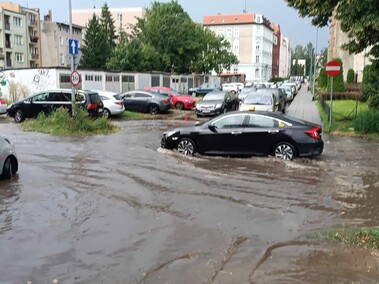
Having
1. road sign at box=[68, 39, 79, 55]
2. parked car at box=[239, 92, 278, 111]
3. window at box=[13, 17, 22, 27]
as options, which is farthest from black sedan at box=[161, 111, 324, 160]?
window at box=[13, 17, 22, 27]

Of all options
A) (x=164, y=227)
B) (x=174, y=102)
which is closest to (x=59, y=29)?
(x=174, y=102)

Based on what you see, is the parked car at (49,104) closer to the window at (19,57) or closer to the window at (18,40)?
the window at (19,57)

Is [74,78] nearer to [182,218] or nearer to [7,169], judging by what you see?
[7,169]

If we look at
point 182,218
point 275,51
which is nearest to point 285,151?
point 182,218

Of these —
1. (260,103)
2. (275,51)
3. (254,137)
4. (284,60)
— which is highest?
(275,51)

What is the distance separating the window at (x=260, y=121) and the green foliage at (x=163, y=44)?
41026mm

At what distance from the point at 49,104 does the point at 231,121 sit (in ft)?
40.2

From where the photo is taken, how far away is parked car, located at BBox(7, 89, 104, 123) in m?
21.4

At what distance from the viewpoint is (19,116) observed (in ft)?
72.8

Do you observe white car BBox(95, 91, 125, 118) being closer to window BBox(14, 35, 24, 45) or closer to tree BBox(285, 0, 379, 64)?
tree BBox(285, 0, 379, 64)

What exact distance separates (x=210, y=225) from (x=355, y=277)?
2.54 metres

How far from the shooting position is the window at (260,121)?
12336mm

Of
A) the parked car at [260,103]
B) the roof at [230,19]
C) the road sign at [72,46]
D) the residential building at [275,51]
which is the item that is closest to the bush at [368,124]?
the parked car at [260,103]

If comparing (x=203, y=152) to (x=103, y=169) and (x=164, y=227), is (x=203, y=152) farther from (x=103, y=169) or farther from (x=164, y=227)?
(x=164, y=227)
